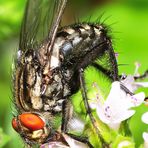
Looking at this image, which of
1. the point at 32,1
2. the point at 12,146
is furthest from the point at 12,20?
the point at 32,1

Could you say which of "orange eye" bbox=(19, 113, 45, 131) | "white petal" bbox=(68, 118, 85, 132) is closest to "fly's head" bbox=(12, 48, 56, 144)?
"orange eye" bbox=(19, 113, 45, 131)

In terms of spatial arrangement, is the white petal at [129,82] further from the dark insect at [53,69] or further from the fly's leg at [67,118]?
the fly's leg at [67,118]

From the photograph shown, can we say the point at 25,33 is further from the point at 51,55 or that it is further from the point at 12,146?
the point at 12,146

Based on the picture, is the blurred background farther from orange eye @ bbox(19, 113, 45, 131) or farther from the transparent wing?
orange eye @ bbox(19, 113, 45, 131)

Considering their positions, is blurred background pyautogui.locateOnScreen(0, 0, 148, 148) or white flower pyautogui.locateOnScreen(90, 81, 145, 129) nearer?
white flower pyautogui.locateOnScreen(90, 81, 145, 129)

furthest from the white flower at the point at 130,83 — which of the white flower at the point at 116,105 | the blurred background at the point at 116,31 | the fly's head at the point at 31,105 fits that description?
the blurred background at the point at 116,31

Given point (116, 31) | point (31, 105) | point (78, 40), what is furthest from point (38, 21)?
point (116, 31)
